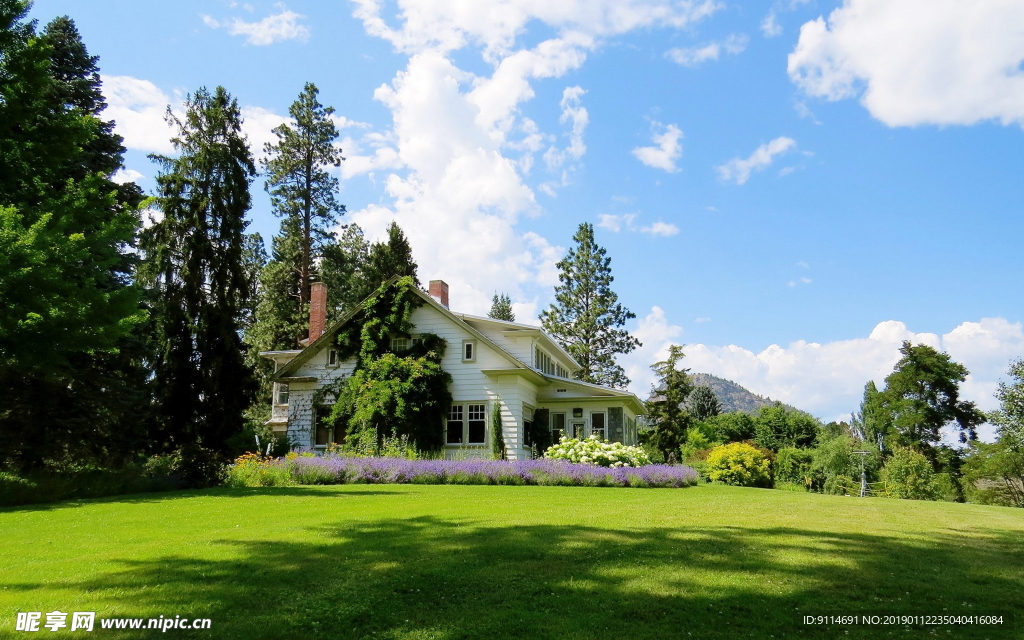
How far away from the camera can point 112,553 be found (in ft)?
21.3

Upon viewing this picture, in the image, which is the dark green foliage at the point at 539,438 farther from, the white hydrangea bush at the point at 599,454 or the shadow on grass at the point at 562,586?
the shadow on grass at the point at 562,586

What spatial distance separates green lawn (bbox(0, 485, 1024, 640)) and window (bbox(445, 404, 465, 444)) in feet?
60.5

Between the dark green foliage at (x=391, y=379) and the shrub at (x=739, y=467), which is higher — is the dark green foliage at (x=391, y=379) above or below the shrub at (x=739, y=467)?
above

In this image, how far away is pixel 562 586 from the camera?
17.2ft

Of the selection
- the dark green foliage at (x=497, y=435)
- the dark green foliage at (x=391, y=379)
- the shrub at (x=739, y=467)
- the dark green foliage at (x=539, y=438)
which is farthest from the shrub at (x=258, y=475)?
the shrub at (x=739, y=467)

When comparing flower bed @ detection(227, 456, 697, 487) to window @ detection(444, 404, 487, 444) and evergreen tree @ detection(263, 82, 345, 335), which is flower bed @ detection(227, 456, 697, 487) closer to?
window @ detection(444, 404, 487, 444)

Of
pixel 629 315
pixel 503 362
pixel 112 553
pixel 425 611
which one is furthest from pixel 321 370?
pixel 629 315

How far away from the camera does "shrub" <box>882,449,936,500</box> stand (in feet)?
77.0

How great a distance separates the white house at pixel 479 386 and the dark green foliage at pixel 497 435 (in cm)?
18

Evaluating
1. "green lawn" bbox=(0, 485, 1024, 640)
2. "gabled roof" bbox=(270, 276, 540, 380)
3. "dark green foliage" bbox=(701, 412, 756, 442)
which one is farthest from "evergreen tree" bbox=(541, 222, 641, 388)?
"green lawn" bbox=(0, 485, 1024, 640)

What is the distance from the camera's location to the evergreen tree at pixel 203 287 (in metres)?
28.0

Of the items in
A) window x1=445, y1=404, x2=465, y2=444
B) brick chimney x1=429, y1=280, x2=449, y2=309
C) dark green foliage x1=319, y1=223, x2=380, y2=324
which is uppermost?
dark green foliage x1=319, y1=223, x2=380, y2=324

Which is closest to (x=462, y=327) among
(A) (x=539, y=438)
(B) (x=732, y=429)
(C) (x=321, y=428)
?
(A) (x=539, y=438)

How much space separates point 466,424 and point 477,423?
1.55 feet
